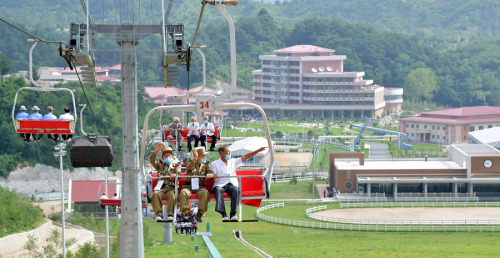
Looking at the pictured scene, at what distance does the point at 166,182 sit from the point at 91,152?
5.54 metres

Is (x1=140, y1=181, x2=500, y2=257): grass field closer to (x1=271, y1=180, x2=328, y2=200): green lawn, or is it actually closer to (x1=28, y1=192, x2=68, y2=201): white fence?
(x1=271, y1=180, x2=328, y2=200): green lawn

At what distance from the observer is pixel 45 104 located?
12588 cm

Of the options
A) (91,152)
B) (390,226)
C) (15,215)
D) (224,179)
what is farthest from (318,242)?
(224,179)

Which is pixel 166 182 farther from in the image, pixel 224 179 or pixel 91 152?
pixel 91 152

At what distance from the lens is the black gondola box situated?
96.7 feet

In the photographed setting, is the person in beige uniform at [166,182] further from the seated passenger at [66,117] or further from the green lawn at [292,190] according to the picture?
the green lawn at [292,190]

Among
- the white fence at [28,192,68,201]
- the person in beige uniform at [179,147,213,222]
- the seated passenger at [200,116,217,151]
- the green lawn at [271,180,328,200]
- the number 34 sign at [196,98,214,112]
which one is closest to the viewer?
the number 34 sign at [196,98,214,112]

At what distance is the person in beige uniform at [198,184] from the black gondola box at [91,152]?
5.05 metres

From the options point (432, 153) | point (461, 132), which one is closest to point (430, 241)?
point (432, 153)

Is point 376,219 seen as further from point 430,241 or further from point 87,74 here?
point 87,74

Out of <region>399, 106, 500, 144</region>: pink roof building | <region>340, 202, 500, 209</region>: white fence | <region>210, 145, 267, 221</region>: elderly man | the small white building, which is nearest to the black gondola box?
<region>210, 145, 267, 221</region>: elderly man

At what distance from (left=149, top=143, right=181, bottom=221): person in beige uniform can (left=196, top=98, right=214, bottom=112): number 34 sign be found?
2.70 meters

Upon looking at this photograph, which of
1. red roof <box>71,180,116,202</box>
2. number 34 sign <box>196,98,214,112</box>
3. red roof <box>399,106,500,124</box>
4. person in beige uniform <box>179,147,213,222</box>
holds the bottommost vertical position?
red roof <box>71,180,116,202</box>

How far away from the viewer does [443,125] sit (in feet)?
576
